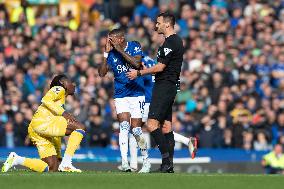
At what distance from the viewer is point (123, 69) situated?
1858 centimetres

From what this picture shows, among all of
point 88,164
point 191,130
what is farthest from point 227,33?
point 88,164

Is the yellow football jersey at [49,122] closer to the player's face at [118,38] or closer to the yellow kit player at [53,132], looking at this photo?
the yellow kit player at [53,132]

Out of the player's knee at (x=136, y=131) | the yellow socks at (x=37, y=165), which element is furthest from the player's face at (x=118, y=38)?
the yellow socks at (x=37, y=165)

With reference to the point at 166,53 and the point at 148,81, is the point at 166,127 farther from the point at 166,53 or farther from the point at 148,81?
the point at 148,81

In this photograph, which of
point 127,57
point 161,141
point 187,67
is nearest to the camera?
point 161,141

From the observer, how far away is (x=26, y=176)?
54.5 ft

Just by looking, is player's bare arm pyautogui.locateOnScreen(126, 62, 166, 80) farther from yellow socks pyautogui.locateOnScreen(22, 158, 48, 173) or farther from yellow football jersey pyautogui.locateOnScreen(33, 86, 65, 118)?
yellow socks pyautogui.locateOnScreen(22, 158, 48, 173)

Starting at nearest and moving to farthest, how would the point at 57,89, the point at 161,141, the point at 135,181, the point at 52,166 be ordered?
1. the point at 135,181
2. the point at 161,141
3. the point at 57,89
4. the point at 52,166

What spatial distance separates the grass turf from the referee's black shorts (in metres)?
1.17

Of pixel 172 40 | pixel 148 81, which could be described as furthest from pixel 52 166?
pixel 172 40

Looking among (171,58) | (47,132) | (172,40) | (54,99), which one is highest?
(172,40)

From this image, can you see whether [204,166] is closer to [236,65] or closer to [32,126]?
[236,65]

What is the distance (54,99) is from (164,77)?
6.06 ft

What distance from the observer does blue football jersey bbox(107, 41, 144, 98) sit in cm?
1858
